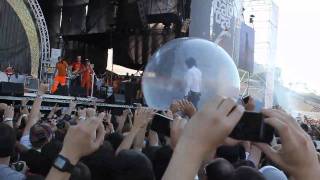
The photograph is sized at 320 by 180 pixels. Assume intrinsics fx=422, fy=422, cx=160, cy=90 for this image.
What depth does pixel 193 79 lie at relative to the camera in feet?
11.6

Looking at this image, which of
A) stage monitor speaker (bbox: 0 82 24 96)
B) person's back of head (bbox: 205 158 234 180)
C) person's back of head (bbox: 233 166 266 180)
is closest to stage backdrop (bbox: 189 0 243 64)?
stage monitor speaker (bbox: 0 82 24 96)

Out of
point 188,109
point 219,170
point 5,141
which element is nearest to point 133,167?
point 219,170

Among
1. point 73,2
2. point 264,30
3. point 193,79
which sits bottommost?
point 193,79

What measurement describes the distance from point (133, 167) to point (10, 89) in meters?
9.01

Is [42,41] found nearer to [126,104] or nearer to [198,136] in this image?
[126,104]

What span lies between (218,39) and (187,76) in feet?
38.0

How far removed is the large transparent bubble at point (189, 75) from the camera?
3.50 metres

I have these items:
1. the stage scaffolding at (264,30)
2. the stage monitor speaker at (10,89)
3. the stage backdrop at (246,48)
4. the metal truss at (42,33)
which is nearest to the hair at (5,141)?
the stage monitor speaker at (10,89)

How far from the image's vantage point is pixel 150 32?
55.0 feet

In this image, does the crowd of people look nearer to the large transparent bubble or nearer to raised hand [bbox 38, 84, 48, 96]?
the large transparent bubble

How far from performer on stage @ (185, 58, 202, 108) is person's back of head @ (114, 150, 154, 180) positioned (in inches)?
63.0

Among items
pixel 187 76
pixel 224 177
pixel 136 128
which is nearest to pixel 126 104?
pixel 187 76

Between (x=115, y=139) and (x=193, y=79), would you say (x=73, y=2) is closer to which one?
(x=193, y=79)

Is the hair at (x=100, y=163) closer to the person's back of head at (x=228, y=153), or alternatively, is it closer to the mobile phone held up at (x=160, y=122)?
the mobile phone held up at (x=160, y=122)
